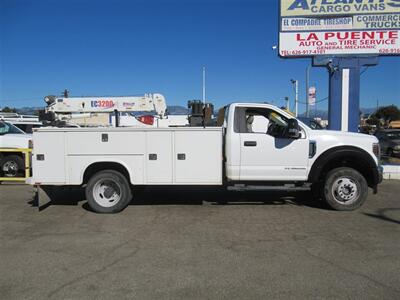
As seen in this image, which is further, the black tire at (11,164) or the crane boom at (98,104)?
the black tire at (11,164)

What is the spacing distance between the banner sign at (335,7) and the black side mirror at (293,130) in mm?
6355

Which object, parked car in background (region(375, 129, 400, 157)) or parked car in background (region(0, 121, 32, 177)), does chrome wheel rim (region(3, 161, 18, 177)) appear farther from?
parked car in background (region(375, 129, 400, 157))

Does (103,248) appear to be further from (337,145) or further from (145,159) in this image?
(337,145)

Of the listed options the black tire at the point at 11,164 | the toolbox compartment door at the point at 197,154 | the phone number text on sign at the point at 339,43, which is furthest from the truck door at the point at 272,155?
the black tire at the point at 11,164

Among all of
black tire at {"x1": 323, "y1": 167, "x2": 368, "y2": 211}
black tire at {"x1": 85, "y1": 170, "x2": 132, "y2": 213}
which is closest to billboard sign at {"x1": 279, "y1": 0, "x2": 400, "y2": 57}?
black tire at {"x1": 323, "y1": 167, "x2": 368, "y2": 211}

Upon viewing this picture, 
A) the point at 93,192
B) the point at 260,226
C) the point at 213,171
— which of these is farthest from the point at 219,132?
the point at 93,192

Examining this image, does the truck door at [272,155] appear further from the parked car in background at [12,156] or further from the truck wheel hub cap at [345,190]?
the parked car in background at [12,156]

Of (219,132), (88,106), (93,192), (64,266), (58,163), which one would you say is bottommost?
(64,266)

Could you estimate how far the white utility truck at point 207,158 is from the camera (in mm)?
7602

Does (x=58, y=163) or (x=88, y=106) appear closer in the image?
(x=58, y=163)

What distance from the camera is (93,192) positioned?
25.1 ft

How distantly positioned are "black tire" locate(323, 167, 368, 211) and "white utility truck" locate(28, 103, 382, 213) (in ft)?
0.06

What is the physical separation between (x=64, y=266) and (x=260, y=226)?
3296 millimetres

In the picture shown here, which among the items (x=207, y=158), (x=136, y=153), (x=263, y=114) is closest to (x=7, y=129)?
(x=136, y=153)
